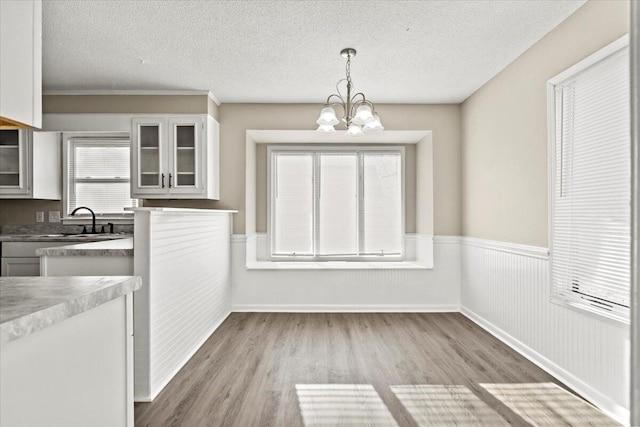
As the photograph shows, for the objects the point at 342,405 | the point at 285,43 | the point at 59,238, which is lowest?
the point at 342,405

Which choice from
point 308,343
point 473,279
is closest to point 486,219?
point 473,279

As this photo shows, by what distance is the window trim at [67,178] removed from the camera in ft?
14.7

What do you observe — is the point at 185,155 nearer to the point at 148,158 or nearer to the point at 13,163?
the point at 148,158

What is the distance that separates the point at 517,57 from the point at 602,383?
2.57m

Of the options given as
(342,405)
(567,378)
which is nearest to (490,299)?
(567,378)

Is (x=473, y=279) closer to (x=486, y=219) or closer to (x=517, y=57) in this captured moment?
(x=486, y=219)

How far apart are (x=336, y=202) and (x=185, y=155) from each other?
6.68 feet

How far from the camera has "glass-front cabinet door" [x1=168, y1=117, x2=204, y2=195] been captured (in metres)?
Answer: 4.27

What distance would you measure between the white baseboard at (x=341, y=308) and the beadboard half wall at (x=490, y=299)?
12 mm

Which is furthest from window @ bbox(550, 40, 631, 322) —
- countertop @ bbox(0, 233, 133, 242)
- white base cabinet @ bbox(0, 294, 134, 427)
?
countertop @ bbox(0, 233, 133, 242)

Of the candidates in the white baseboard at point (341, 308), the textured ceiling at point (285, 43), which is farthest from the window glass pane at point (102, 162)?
the white baseboard at point (341, 308)

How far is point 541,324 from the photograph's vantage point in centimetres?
301

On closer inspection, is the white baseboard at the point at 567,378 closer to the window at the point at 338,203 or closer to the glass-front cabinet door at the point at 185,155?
the window at the point at 338,203

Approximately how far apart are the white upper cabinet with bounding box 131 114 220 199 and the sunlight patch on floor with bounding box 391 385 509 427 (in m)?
2.91
